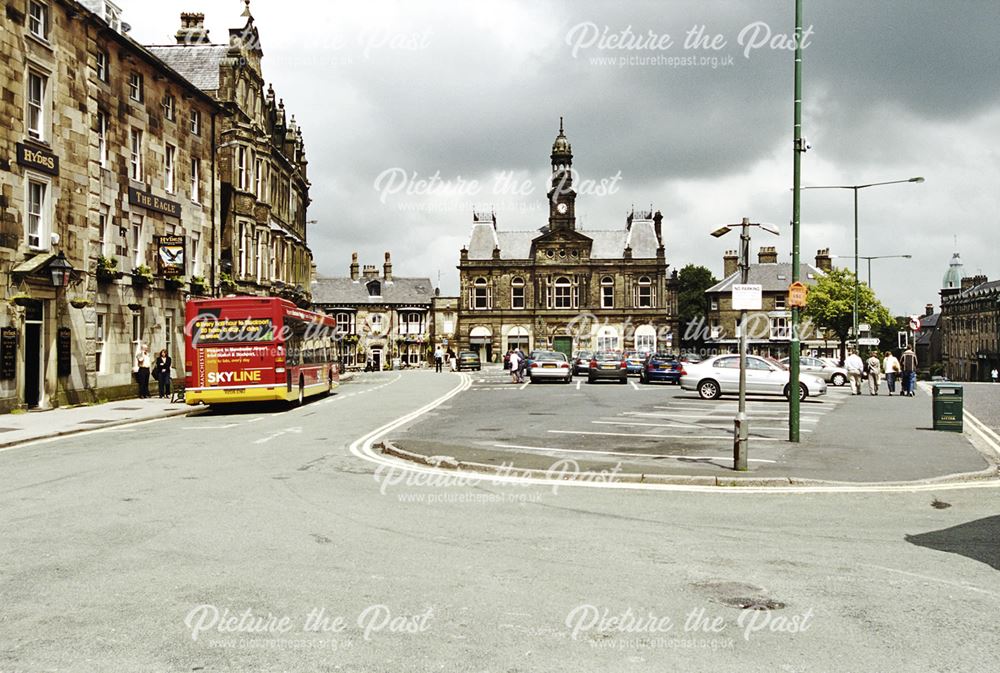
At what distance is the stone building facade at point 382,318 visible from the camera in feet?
314

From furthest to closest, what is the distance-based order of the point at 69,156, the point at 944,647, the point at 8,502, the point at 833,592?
the point at 69,156
the point at 8,502
the point at 833,592
the point at 944,647

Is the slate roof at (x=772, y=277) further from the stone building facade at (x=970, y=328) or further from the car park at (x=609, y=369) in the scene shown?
the car park at (x=609, y=369)

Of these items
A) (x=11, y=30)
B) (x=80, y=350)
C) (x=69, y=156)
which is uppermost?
(x=11, y=30)

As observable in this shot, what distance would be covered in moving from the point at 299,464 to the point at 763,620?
29.2 feet

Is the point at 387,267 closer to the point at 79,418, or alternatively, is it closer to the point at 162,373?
the point at 162,373

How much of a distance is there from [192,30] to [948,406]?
40850mm

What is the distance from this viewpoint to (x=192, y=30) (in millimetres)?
44625

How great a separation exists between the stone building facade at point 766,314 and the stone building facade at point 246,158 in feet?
189

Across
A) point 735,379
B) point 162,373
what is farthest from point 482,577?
point 162,373

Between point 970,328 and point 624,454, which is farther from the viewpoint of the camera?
point 970,328

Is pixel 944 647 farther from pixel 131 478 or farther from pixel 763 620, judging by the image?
pixel 131 478

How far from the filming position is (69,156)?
25734mm

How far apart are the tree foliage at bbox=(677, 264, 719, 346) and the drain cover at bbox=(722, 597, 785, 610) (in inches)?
4003

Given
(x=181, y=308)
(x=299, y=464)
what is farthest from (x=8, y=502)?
(x=181, y=308)
